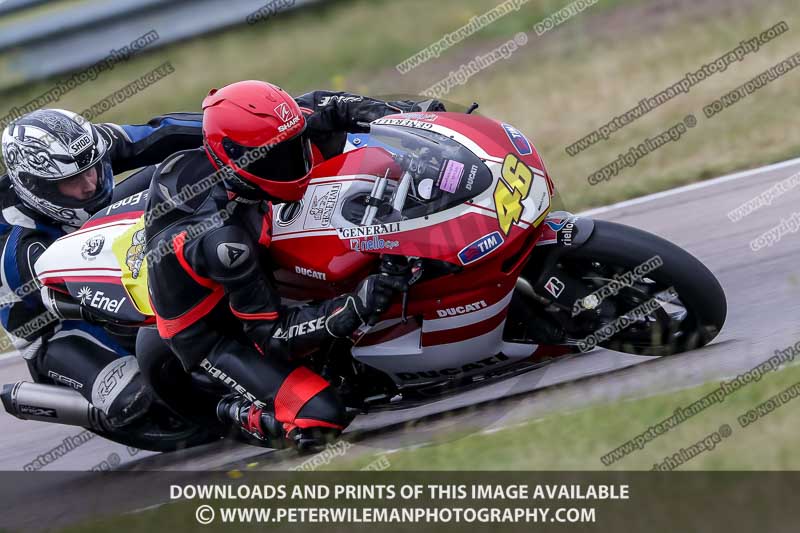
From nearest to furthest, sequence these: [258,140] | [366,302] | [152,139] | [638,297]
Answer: [258,140]
[366,302]
[638,297]
[152,139]

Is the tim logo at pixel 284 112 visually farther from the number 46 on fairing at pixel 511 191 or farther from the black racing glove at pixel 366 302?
the number 46 on fairing at pixel 511 191

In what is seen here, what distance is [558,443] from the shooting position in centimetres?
442

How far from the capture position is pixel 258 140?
14.1ft

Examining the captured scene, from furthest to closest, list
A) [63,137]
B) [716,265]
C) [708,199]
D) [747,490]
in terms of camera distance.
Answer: [708,199]
[716,265]
[63,137]
[747,490]

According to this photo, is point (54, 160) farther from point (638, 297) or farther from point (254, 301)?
point (638, 297)

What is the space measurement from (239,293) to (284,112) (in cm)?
81

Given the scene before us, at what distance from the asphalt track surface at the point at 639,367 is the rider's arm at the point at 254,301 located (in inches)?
33.6

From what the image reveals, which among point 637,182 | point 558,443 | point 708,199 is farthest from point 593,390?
point 637,182

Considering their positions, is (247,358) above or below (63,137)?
below

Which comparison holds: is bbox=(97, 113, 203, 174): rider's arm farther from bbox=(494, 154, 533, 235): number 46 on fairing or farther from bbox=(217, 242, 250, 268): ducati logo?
bbox=(494, 154, 533, 235): number 46 on fairing

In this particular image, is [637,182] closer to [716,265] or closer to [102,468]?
[716,265]

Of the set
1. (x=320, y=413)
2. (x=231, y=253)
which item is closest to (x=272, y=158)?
(x=231, y=253)

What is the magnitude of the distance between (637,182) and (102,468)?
4.49 m

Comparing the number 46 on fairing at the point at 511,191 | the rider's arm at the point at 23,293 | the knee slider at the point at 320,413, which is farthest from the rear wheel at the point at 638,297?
the rider's arm at the point at 23,293
